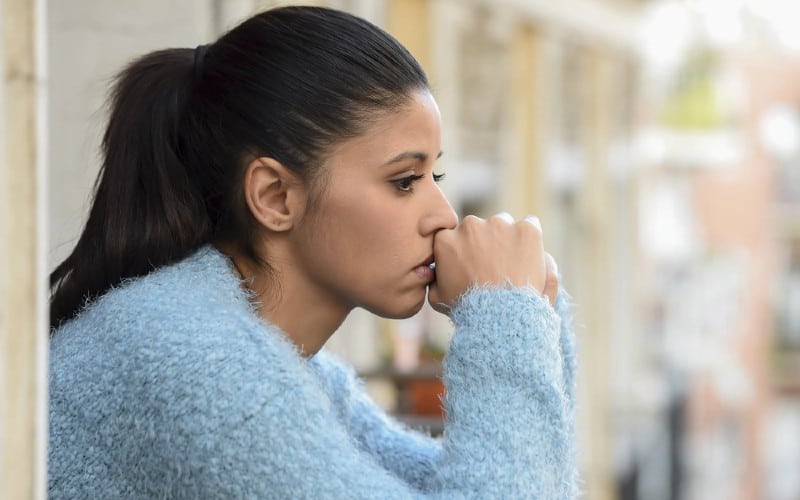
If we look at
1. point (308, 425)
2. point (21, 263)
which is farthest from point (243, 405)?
point (21, 263)

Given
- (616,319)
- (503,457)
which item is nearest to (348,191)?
(503,457)

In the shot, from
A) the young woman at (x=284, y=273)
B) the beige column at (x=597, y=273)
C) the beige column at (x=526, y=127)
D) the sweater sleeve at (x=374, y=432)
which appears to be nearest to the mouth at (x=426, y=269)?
the young woman at (x=284, y=273)

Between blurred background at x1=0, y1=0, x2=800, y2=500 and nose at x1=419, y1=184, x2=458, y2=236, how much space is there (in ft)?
0.45

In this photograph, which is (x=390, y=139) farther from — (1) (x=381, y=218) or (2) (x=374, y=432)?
(2) (x=374, y=432)

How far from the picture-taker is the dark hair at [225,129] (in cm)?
172

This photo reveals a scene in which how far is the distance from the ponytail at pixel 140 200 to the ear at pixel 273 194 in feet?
0.21

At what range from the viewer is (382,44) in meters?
1.75

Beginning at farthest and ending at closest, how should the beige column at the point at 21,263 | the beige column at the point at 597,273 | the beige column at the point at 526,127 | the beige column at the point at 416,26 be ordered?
Result: the beige column at the point at 597,273
the beige column at the point at 526,127
the beige column at the point at 416,26
the beige column at the point at 21,263

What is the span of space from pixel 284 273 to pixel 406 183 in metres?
0.17

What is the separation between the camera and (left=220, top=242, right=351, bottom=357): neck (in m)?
1.75

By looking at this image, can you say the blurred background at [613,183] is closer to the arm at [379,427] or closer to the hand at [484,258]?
the hand at [484,258]

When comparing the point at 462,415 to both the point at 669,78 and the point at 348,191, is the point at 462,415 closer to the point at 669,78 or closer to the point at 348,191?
the point at 348,191

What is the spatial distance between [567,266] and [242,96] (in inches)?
396

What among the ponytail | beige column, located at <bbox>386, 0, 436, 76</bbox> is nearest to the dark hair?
the ponytail
